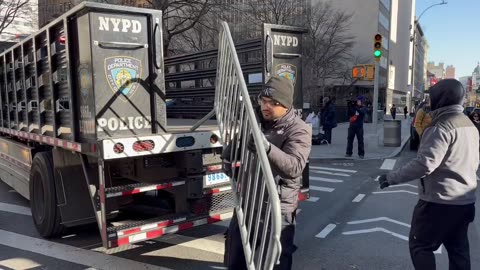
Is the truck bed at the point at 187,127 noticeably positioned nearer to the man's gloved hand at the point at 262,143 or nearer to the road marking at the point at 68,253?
the road marking at the point at 68,253

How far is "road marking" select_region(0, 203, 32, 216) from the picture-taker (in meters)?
6.61

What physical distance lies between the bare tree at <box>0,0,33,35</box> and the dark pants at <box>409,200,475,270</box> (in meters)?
21.7

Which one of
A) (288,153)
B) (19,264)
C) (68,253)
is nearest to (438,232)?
(288,153)

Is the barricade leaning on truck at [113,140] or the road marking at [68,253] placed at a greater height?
the barricade leaning on truck at [113,140]

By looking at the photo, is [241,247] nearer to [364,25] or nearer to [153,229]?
[153,229]

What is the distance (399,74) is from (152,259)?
91622 millimetres

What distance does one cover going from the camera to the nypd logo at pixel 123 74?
4289mm

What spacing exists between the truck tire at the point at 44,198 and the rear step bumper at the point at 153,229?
1390 millimetres

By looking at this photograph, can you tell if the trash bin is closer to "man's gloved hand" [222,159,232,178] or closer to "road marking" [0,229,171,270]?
"road marking" [0,229,171,270]

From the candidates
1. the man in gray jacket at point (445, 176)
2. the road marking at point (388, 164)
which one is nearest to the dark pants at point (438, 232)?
the man in gray jacket at point (445, 176)

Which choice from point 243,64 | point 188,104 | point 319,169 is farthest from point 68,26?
point 319,169

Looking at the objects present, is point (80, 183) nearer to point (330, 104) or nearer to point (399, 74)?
point (330, 104)

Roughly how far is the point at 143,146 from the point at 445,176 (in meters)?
2.77

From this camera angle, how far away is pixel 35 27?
2512cm
